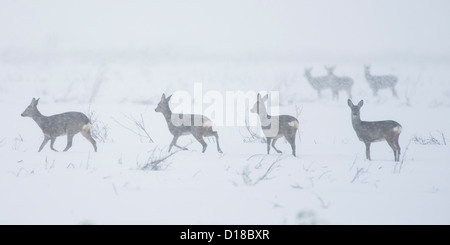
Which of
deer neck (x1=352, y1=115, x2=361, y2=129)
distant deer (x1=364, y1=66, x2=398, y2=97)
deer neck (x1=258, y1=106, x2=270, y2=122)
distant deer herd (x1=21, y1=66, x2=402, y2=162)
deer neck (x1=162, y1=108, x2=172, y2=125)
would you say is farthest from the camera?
distant deer (x1=364, y1=66, x2=398, y2=97)

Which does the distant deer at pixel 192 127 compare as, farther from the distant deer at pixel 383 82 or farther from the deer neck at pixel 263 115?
the distant deer at pixel 383 82

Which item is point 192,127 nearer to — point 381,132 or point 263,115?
point 263,115

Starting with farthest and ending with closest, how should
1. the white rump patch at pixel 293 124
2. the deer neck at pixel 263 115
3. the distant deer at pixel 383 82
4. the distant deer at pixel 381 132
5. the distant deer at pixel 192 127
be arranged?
the distant deer at pixel 383 82, the distant deer at pixel 192 127, the deer neck at pixel 263 115, the white rump patch at pixel 293 124, the distant deer at pixel 381 132

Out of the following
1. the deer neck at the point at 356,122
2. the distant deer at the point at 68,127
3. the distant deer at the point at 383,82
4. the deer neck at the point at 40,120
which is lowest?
the deer neck at the point at 356,122

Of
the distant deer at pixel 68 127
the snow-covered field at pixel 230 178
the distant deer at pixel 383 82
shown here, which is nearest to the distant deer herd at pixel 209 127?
the distant deer at pixel 68 127

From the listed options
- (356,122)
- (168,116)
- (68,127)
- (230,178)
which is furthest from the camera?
(168,116)

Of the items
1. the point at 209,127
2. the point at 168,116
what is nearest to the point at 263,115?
the point at 209,127

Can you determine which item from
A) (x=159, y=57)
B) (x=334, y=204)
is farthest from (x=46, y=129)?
(x=159, y=57)

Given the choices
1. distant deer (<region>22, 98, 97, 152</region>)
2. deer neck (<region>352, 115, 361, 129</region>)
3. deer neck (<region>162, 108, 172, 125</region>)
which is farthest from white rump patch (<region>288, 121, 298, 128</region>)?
distant deer (<region>22, 98, 97, 152</region>)

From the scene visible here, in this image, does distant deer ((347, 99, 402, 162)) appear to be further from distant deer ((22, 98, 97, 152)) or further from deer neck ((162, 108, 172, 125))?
distant deer ((22, 98, 97, 152))

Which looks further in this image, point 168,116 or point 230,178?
point 168,116

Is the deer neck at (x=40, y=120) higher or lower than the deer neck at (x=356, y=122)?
higher
